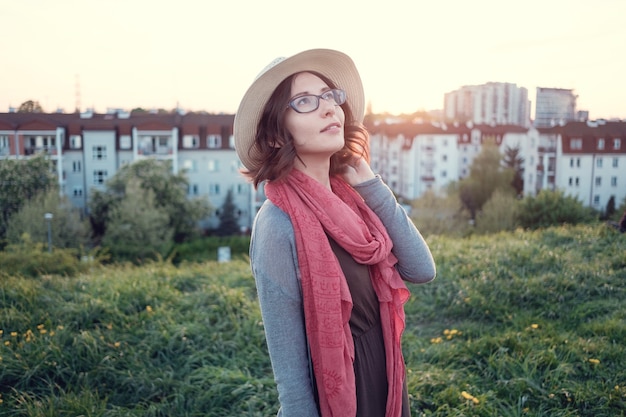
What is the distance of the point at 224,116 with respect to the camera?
106 feet

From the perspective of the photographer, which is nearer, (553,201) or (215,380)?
(215,380)

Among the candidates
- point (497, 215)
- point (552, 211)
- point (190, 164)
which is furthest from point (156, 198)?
point (552, 211)

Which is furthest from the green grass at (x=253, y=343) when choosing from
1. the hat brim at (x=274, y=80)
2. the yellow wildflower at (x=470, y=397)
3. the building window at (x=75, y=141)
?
the building window at (x=75, y=141)

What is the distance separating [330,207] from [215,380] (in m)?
2.15

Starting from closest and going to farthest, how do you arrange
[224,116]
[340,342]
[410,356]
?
[340,342] < [410,356] < [224,116]

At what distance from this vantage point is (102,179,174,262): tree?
23312 mm

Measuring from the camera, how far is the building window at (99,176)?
1128 inches

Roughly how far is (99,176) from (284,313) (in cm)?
2947

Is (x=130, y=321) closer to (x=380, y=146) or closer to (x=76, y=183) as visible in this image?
(x=76, y=183)

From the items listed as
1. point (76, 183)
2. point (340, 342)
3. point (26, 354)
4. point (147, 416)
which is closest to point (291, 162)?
point (340, 342)

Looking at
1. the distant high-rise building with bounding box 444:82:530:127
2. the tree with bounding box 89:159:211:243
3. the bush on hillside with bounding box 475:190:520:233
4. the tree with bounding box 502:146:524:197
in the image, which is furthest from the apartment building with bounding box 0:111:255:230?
the tree with bounding box 502:146:524:197

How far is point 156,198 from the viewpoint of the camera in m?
26.7

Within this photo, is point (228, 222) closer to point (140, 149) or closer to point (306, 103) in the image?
point (140, 149)

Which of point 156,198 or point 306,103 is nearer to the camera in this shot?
point 306,103
